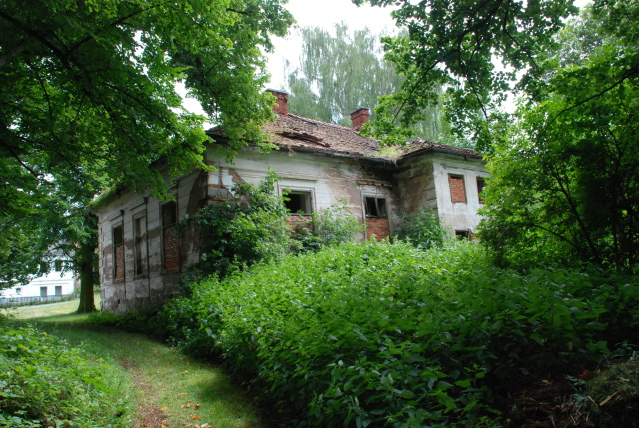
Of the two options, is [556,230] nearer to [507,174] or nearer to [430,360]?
[507,174]

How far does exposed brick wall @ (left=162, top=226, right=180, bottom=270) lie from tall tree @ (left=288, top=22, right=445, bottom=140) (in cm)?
1533

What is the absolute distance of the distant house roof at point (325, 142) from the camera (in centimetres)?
1352

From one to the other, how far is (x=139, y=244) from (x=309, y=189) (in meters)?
7.28

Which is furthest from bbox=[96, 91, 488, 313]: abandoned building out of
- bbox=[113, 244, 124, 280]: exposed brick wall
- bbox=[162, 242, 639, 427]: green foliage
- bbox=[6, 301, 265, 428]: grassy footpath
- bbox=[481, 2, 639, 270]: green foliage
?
bbox=[162, 242, 639, 427]: green foliage

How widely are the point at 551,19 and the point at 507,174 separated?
2.74m

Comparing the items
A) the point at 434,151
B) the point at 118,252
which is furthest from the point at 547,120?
the point at 118,252

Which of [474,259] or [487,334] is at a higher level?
[474,259]

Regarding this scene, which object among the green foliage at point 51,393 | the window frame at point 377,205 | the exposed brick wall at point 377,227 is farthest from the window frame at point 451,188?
the green foliage at point 51,393

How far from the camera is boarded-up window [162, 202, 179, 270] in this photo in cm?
1352

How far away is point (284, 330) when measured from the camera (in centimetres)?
512

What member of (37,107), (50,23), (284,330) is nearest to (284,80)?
(37,107)

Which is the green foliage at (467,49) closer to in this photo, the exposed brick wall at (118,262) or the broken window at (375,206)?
the broken window at (375,206)

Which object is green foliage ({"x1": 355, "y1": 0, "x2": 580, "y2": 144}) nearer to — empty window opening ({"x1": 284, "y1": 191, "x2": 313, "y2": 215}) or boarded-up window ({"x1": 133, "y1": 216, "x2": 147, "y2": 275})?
empty window opening ({"x1": 284, "y1": 191, "x2": 313, "y2": 215})

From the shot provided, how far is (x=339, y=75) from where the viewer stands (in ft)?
90.7
